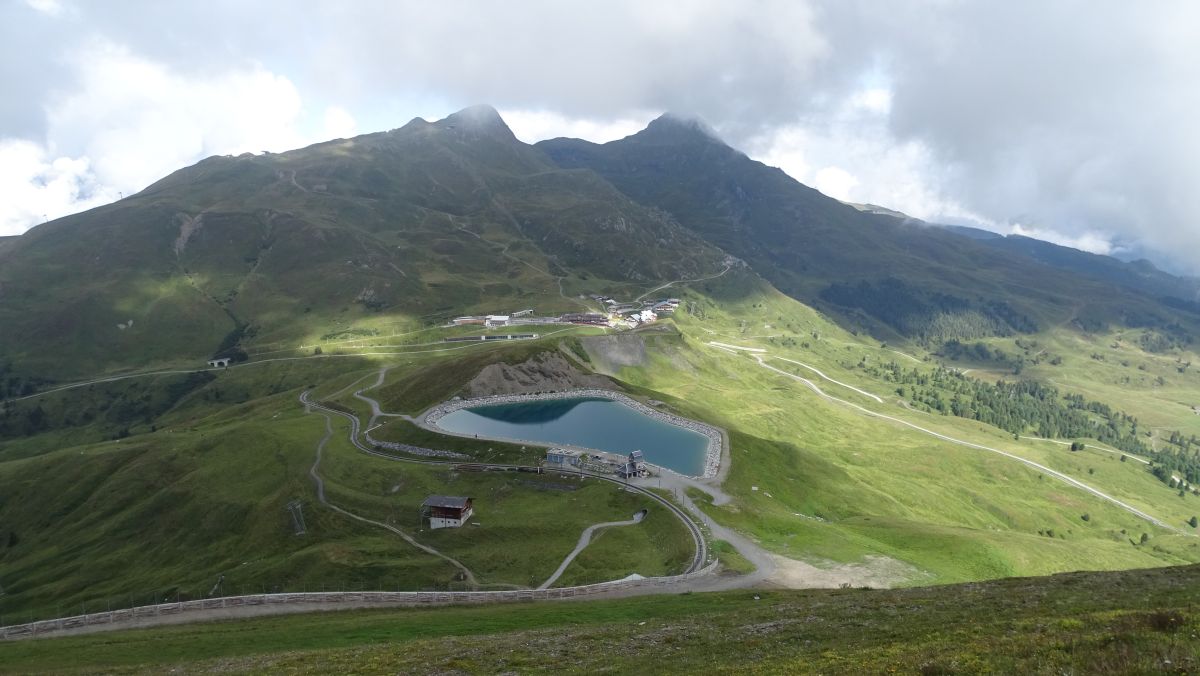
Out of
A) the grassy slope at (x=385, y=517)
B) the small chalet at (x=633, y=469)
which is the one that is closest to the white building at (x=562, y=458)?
the small chalet at (x=633, y=469)

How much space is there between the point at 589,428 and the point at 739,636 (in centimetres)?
10072

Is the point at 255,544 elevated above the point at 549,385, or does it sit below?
below

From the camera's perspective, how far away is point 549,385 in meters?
164

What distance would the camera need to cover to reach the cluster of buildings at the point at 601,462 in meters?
107

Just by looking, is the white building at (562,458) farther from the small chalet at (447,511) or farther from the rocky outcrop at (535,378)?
the rocky outcrop at (535,378)

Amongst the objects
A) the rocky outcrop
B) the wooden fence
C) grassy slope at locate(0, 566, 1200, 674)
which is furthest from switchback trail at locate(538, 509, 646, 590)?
the rocky outcrop

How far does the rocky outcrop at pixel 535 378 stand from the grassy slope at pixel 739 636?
88422 mm

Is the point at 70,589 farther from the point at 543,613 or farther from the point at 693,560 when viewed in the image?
the point at 693,560

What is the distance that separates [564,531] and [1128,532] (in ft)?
613

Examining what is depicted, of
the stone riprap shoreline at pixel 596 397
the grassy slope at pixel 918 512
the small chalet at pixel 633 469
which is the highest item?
the stone riprap shoreline at pixel 596 397

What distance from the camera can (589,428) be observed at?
457 ft

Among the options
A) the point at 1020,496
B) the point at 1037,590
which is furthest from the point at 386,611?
the point at 1020,496

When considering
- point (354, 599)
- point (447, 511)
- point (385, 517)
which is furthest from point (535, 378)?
point (354, 599)

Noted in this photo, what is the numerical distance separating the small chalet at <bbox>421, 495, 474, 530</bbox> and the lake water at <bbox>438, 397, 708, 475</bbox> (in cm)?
3350
